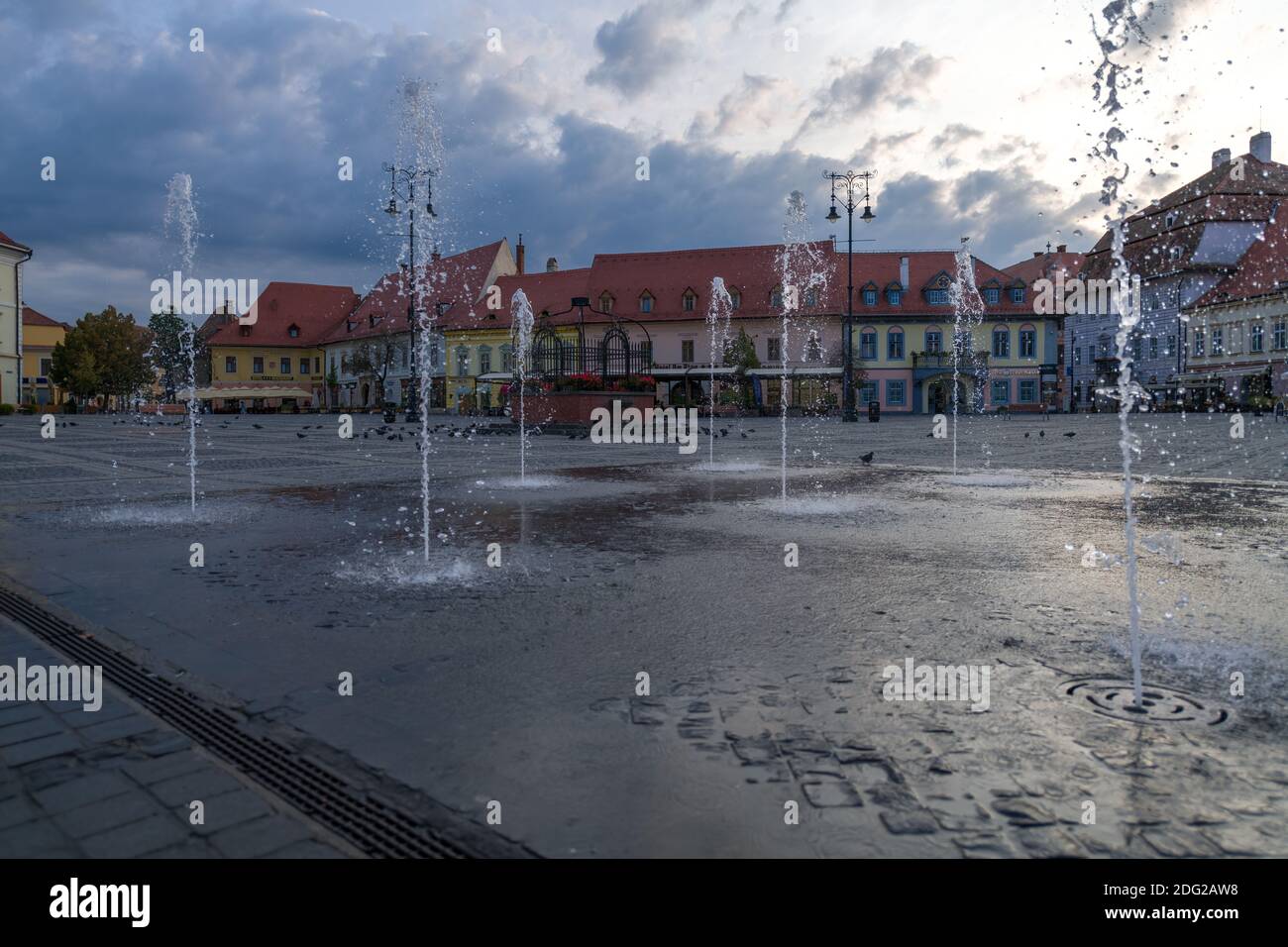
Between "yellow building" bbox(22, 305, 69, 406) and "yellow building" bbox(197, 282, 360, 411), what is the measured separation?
1605 centimetres

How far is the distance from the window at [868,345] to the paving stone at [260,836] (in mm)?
57769

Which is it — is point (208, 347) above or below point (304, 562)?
above

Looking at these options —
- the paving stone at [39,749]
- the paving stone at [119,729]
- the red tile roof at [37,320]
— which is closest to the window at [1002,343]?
the paving stone at [119,729]

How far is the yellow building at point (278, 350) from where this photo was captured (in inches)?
2960

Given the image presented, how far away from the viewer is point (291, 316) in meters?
77.9

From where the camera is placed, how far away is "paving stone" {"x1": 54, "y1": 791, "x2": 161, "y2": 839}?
265 centimetres

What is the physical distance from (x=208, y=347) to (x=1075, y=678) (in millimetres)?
84120

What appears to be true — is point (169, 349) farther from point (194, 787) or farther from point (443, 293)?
point (194, 787)

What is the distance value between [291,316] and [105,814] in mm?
81714

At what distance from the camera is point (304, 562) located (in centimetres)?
685

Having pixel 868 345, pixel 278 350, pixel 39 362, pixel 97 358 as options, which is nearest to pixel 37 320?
pixel 39 362
